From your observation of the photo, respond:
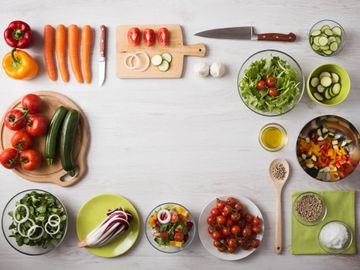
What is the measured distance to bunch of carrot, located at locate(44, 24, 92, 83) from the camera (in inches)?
→ 80.4

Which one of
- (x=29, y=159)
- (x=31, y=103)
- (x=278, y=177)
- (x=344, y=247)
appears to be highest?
(x=31, y=103)

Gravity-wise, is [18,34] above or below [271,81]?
above

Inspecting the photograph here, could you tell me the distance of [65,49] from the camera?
2064mm

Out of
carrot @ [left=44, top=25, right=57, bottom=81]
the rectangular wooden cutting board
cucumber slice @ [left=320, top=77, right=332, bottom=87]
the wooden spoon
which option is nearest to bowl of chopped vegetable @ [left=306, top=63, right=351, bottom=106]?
cucumber slice @ [left=320, top=77, right=332, bottom=87]

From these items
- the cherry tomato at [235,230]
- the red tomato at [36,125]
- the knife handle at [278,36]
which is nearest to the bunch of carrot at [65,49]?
the red tomato at [36,125]

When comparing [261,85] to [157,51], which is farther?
[157,51]

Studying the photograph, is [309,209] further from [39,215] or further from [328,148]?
[39,215]

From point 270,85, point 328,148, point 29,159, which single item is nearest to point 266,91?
point 270,85

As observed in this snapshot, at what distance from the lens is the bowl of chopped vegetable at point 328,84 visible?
6.49 feet

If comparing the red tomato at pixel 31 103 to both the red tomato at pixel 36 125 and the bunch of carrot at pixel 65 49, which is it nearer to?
the red tomato at pixel 36 125

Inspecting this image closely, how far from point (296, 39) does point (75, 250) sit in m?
1.39

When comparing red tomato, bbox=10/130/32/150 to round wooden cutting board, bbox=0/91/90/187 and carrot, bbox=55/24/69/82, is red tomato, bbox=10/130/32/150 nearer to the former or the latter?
round wooden cutting board, bbox=0/91/90/187

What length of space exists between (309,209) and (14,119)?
4.43 feet

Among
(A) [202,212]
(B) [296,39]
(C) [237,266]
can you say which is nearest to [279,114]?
(B) [296,39]
